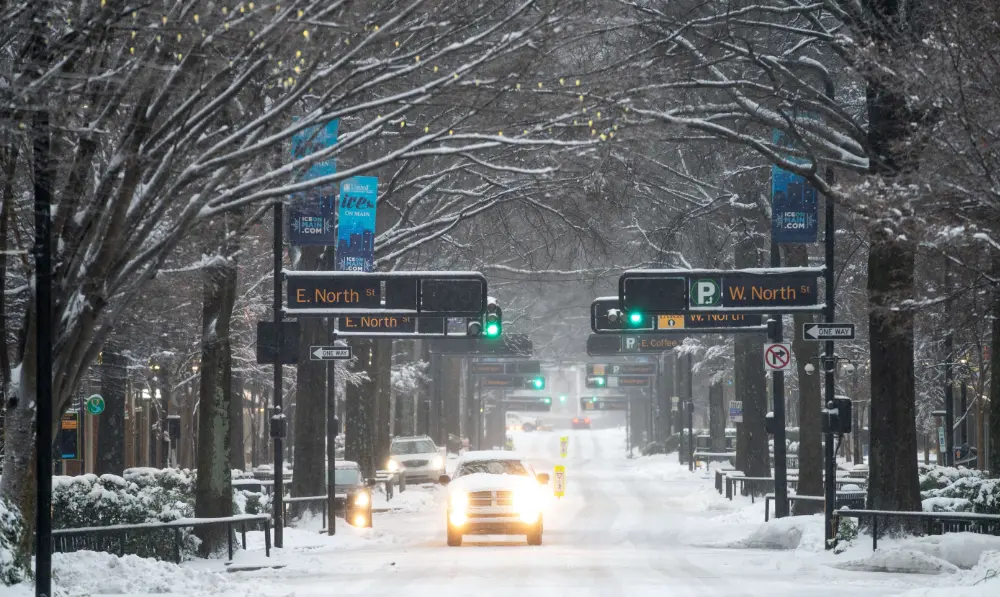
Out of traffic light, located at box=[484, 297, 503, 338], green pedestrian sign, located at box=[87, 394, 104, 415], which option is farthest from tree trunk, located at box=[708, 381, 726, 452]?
traffic light, located at box=[484, 297, 503, 338]

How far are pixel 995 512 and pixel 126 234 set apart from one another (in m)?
14.4

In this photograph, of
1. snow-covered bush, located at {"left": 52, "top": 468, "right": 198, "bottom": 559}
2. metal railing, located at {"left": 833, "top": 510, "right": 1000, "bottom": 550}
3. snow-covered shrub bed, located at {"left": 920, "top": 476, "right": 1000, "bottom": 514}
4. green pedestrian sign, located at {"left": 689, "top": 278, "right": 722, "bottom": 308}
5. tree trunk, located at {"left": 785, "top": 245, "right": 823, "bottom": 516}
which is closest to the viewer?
metal railing, located at {"left": 833, "top": 510, "right": 1000, "bottom": 550}

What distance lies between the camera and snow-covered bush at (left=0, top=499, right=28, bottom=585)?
14.4 metres

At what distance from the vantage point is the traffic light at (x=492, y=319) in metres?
28.7

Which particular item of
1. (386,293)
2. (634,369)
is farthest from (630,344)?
(634,369)

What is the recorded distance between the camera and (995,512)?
22.6 meters

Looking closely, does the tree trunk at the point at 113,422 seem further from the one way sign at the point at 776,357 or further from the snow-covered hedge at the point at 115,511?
the one way sign at the point at 776,357

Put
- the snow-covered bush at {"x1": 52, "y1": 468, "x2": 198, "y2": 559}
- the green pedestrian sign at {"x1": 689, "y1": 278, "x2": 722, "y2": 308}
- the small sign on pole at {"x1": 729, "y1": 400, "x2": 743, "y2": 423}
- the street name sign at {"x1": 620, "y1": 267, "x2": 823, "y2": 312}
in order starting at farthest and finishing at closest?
the small sign on pole at {"x1": 729, "y1": 400, "x2": 743, "y2": 423} → the green pedestrian sign at {"x1": 689, "y1": 278, "x2": 722, "y2": 308} → the street name sign at {"x1": 620, "y1": 267, "x2": 823, "y2": 312} → the snow-covered bush at {"x1": 52, "y1": 468, "x2": 198, "y2": 559}

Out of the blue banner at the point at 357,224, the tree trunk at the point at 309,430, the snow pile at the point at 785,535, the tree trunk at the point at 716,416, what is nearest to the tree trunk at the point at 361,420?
the tree trunk at the point at 309,430

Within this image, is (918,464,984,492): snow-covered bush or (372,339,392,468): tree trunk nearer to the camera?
(918,464,984,492): snow-covered bush

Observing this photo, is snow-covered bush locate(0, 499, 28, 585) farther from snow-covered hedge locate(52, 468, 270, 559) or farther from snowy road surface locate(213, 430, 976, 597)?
snow-covered hedge locate(52, 468, 270, 559)

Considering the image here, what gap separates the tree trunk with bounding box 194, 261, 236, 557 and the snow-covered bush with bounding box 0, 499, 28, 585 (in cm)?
822

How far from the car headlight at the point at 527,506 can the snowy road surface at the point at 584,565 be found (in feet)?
A: 1.70

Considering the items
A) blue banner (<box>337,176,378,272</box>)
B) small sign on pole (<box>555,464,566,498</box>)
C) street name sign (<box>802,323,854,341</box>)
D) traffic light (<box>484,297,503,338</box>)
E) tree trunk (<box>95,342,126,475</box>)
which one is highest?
blue banner (<box>337,176,378,272</box>)
